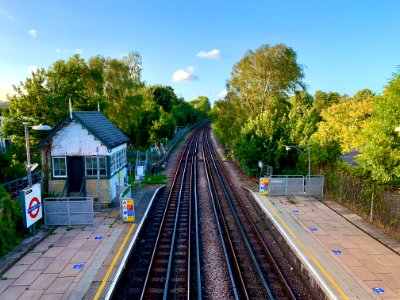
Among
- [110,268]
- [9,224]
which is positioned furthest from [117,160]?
[110,268]

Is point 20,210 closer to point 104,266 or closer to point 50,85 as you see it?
point 104,266

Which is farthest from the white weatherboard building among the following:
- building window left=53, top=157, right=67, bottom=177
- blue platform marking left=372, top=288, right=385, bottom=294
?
blue platform marking left=372, top=288, right=385, bottom=294

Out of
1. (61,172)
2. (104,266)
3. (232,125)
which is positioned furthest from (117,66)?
(104,266)

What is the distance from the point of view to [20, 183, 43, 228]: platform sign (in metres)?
14.2

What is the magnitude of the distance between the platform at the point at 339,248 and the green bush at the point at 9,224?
1238 cm

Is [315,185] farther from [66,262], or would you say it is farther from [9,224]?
[9,224]

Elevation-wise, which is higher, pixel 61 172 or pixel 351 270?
pixel 61 172

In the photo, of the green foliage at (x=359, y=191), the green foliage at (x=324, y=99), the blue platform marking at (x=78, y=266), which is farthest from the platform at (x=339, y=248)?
the green foliage at (x=324, y=99)

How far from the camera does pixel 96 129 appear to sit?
19.2m

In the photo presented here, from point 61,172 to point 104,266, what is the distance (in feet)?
30.4

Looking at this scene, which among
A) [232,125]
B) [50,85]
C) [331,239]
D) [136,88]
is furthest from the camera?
[136,88]

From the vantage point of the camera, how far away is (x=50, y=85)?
84.7ft

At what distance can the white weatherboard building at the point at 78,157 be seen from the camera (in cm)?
1867

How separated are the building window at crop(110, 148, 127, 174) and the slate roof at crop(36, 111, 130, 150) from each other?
816 millimetres
